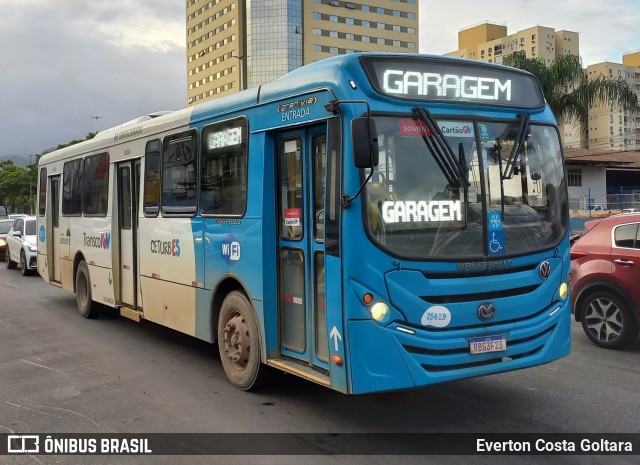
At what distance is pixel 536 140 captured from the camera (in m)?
5.82

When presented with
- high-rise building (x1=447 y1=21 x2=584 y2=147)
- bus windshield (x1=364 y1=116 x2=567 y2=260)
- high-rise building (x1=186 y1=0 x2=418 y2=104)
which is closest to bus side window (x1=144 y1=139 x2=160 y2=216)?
bus windshield (x1=364 y1=116 x2=567 y2=260)

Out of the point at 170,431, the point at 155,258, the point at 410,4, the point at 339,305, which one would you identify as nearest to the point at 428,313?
the point at 339,305

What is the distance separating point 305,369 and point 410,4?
147 meters

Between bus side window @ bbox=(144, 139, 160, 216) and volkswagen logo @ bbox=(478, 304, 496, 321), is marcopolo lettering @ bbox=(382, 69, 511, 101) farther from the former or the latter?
bus side window @ bbox=(144, 139, 160, 216)

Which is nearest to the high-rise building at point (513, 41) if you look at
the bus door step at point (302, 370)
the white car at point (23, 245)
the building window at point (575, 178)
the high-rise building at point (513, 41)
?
the high-rise building at point (513, 41)

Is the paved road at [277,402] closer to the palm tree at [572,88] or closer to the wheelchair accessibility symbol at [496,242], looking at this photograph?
the wheelchair accessibility symbol at [496,242]

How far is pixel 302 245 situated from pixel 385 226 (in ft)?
3.33

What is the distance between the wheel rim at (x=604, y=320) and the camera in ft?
26.2

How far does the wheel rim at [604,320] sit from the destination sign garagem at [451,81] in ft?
11.0

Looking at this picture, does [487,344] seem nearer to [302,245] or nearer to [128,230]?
[302,245]

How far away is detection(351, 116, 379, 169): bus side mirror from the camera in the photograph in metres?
4.75

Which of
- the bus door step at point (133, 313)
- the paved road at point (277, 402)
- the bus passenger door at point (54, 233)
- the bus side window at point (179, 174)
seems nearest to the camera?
the paved road at point (277, 402)

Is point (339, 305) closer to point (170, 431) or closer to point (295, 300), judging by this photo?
point (295, 300)

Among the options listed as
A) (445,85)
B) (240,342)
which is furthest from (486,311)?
(240,342)
